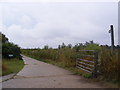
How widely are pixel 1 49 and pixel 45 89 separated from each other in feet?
66.7

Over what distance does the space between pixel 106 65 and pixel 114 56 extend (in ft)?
2.33

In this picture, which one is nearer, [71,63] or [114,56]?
[114,56]

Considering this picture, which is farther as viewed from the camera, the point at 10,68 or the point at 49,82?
the point at 10,68

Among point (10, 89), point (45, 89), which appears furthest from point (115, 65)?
point (10, 89)

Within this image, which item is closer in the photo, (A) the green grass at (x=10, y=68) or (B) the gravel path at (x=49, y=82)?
(B) the gravel path at (x=49, y=82)

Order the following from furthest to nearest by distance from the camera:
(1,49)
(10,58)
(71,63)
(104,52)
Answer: (10,58), (1,49), (71,63), (104,52)

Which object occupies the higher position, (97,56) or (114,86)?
(97,56)

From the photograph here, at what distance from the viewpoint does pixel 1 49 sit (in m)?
26.8

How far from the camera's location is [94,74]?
1022cm

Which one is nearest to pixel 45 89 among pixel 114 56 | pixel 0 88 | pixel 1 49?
pixel 0 88

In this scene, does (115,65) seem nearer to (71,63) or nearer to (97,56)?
(97,56)

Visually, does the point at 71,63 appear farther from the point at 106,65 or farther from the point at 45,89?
the point at 45,89

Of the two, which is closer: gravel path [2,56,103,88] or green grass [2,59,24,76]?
gravel path [2,56,103,88]

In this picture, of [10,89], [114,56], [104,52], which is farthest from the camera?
[104,52]
